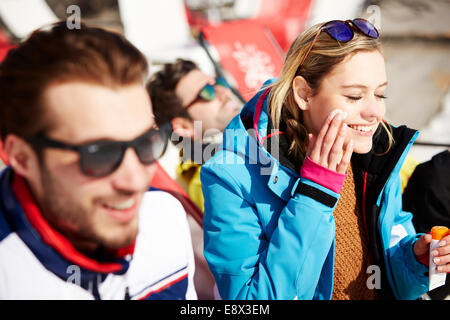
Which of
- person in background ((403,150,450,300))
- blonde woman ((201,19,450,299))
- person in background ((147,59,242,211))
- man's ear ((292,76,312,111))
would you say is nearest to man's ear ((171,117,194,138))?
person in background ((147,59,242,211))

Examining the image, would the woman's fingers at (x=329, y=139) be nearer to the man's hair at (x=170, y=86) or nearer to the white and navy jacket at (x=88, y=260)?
the white and navy jacket at (x=88, y=260)

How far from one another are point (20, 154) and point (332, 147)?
885mm

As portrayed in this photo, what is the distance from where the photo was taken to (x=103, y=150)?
1.04 meters

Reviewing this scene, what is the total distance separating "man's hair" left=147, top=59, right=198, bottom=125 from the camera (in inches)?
71.6

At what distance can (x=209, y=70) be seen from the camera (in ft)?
8.27

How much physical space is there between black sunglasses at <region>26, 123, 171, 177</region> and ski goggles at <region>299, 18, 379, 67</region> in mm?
667

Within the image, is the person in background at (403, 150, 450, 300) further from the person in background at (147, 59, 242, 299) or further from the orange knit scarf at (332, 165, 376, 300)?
the person in background at (147, 59, 242, 299)

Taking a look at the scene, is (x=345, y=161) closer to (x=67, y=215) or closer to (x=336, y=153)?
(x=336, y=153)

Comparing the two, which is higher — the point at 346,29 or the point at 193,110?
the point at 346,29

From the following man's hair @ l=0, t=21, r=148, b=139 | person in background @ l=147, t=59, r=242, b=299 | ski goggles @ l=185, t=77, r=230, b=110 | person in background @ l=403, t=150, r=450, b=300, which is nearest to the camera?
man's hair @ l=0, t=21, r=148, b=139

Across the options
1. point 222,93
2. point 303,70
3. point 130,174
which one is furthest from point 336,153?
point 222,93

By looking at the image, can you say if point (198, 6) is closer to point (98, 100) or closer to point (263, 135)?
point (263, 135)

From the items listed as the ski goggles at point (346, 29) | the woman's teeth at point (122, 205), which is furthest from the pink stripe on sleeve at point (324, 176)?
the woman's teeth at point (122, 205)
